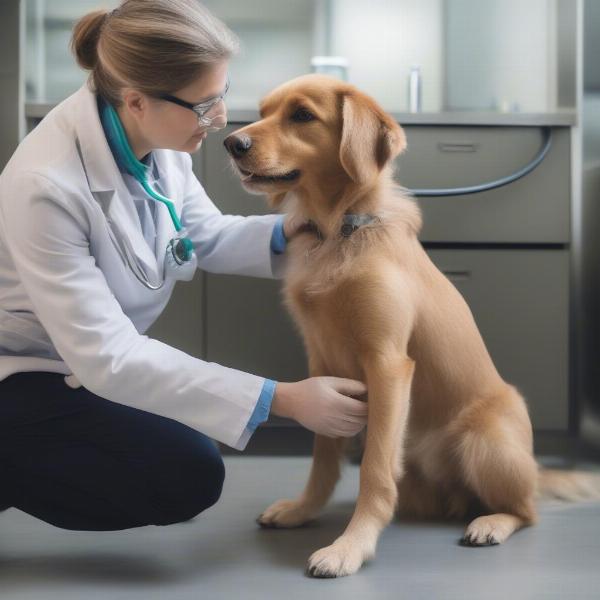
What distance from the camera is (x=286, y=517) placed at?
1.73 metres

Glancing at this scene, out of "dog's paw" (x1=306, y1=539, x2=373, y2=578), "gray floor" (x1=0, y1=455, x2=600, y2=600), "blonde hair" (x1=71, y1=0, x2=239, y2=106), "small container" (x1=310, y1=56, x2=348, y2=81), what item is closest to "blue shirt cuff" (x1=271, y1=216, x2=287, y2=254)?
"blonde hair" (x1=71, y1=0, x2=239, y2=106)

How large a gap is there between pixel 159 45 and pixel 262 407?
60 centimetres

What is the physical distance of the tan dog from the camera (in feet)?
5.12

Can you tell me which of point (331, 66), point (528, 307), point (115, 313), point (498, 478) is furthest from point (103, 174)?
point (331, 66)

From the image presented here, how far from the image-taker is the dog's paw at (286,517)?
1729 millimetres

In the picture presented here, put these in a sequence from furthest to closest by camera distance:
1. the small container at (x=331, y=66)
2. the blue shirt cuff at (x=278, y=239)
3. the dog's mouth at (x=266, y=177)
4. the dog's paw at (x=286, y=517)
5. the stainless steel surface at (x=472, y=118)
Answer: the small container at (x=331, y=66)
the stainless steel surface at (x=472, y=118)
the blue shirt cuff at (x=278, y=239)
the dog's paw at (x=286, y=517)
the dog's mouth at (x=266, y=177)

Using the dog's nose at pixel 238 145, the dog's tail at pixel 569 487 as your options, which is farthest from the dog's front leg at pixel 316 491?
the dog's nose at pixel 238 145

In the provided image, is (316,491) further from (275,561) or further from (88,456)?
(88,456)

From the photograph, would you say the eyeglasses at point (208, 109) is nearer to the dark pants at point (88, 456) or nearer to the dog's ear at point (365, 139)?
the dog's ear at point (365, 139)

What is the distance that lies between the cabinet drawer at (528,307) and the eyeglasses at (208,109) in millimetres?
1069

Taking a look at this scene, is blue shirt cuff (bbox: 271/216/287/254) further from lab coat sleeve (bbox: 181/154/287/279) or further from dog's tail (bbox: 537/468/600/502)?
dog's tail (bbox: 537/468/600/502)

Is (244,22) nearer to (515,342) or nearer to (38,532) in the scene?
(515,342)

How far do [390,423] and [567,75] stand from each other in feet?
5.39

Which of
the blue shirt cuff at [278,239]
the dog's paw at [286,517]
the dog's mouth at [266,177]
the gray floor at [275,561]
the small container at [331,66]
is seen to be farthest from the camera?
the small container at [331,66]
